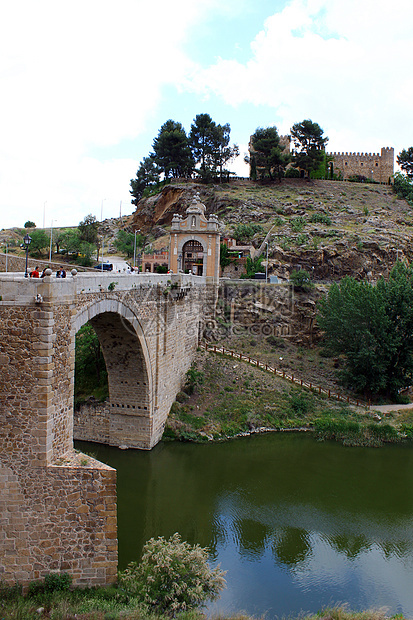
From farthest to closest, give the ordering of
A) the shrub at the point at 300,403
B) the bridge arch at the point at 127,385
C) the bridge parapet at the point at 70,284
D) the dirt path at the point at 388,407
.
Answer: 1. the dirt path at the point at 388,407
2. the shrub at the point at 300,403
3. the bridge arch at the point at 127,385
4. the bridge parapet at the point at 70,284

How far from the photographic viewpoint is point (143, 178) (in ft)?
195

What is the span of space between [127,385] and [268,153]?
4011 cm

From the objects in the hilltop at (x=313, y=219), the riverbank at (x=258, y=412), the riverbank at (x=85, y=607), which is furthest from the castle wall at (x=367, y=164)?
the riverbank at (x=85, y=607)

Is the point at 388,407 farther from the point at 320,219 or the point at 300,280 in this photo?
the point at 320,219

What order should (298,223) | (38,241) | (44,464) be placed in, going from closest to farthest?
(44,464) < (38,241) < (298,223)

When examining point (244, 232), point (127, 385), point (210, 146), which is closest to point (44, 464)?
point (127, 385)

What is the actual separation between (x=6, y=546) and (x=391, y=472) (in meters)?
14.5

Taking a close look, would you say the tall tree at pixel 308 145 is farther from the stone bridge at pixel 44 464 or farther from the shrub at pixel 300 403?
the stone bridge at pixel 44 464

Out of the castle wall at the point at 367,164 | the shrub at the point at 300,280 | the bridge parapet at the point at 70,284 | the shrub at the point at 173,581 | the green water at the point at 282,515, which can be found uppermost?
the castle wall at the point at 367,164

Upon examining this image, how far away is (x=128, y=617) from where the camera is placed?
8.15 m

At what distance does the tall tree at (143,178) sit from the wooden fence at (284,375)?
121 feet

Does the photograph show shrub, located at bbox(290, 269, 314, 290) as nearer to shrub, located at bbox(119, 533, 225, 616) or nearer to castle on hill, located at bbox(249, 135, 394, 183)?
shrub, located at bbox(119, 533, 225, 616)

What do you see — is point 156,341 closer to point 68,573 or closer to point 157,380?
point 157,380

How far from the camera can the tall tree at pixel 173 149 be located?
50.7 metres
